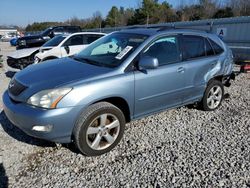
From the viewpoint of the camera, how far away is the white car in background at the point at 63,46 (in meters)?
8.54

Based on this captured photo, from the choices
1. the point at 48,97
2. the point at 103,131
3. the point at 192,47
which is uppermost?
the point at 192,47

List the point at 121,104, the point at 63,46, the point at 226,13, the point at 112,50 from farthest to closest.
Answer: the point at 226,13 → the point at 63,46 → the point at 112,50 → the point at 121,104

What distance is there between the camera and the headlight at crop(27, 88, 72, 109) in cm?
316

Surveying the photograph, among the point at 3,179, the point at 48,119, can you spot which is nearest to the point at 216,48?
the point at 48,119

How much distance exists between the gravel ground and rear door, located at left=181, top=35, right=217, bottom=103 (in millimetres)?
597

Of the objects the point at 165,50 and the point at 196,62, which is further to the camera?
the point at 196,62

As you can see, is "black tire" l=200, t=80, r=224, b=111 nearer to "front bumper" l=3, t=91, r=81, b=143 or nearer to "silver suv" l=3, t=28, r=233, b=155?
"silver suv" l=3, t=28, r=233, b=155

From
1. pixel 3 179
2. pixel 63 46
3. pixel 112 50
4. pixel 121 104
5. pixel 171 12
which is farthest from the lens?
pixel 171 12

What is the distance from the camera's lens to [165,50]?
427 centimetres

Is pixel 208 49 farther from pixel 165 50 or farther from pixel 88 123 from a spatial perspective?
pixel 88 123

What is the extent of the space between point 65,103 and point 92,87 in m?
0.41

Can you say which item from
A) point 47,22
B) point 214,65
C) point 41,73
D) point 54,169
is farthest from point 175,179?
point 47,22

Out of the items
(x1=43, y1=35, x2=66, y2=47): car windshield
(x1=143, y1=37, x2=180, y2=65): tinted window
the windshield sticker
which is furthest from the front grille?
(x1=43, y1=35, x2=66, y2=47): car windshield

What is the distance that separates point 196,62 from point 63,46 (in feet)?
18.4
